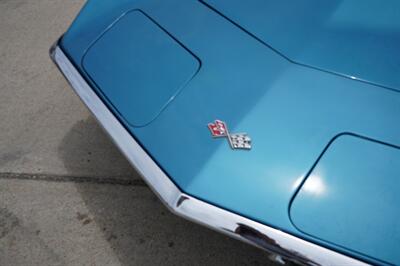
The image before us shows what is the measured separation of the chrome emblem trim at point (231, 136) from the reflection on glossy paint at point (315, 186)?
0.20m

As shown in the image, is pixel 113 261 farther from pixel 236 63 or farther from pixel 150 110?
pixel 236 63

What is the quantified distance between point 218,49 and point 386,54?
0.54 m

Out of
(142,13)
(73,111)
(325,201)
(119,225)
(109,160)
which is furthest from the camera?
(73,111)

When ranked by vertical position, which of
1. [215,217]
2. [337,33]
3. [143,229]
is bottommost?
[143,229]

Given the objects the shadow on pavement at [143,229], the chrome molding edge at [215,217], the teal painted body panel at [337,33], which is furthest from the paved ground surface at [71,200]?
the teal painted body panel at [337,33]

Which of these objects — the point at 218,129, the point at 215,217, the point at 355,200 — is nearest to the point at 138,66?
the point at 218,129

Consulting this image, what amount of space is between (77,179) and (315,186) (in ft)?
4.46

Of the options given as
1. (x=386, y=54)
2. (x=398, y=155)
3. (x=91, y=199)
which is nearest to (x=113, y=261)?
(x=91, y=199)

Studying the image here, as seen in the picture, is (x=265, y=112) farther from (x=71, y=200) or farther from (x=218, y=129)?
Result: (x=71, y=200)

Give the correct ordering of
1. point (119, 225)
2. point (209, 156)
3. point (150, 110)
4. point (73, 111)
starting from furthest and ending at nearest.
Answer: point (73, 111) < point (119, 225) < point (150, 110) < point (209, 156)

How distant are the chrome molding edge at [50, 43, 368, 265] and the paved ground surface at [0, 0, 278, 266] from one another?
64 centimetres

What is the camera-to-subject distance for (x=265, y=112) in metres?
1.30

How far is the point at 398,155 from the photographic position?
118cm

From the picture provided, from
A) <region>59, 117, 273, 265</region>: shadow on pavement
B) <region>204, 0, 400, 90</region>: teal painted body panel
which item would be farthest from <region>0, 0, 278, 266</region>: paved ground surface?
<region>204, 0, 400, 90</region>: teal painted body panel
